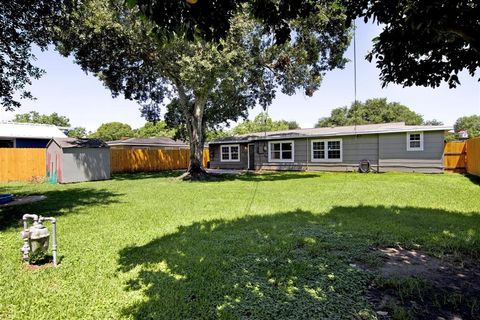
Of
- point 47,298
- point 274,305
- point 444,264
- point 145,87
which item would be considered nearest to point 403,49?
point 444,264

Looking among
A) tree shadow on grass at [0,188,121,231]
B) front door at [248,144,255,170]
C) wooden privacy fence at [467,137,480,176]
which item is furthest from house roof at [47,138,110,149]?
wooden privacy fence at [467,137,480,176]

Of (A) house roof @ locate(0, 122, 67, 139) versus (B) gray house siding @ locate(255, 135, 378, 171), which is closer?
→ (B) gray house siding @ locate(255, 135, 378, 171)

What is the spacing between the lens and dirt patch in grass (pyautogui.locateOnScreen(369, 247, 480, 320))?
8.91ft

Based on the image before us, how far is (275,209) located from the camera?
7328 millimetres

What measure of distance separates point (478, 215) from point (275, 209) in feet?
14.3

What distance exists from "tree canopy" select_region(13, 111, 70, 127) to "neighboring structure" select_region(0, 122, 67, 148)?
31494 millimetres

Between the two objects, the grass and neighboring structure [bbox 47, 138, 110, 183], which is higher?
neighboring structure [bbox 47, 138, 110, 183]

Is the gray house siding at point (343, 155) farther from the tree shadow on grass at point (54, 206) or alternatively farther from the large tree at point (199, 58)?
the tree shadow on grass at point (54, 206)

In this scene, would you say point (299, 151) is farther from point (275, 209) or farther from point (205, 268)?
point (205, 268)

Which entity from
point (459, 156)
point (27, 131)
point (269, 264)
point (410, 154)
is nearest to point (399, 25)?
point (269, 264)

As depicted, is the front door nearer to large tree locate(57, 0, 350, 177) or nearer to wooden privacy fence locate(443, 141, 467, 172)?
large tree locate(57, 0, 350, 177)

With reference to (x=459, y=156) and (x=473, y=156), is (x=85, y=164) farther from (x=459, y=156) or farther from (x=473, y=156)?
(x=459, y=156)

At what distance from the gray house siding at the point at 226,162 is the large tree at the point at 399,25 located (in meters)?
18.3

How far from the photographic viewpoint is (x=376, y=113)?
159ft
